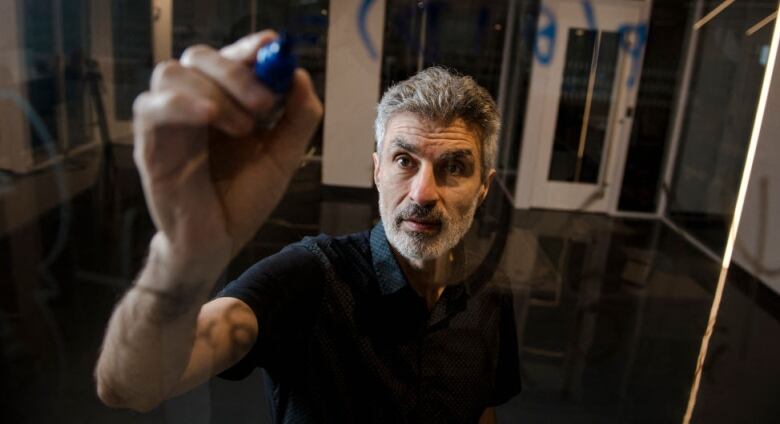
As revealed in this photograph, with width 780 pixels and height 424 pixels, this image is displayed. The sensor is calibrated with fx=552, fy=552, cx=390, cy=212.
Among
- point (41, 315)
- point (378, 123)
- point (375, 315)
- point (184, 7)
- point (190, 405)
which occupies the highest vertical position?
point (184, 7)

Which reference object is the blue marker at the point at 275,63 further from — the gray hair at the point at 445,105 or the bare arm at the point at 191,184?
the gray hair at the point at 445,105

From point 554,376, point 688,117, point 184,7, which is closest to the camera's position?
point 184,7

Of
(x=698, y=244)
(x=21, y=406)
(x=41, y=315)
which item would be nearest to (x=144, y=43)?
(x=41, y=315)

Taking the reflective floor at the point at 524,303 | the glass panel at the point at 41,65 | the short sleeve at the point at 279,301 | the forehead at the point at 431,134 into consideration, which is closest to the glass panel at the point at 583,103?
the reflective floor at the point at 524,303

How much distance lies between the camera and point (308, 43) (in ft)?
2.26

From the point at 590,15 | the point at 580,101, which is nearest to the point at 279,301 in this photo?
the point at 590,15

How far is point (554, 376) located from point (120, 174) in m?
1.55

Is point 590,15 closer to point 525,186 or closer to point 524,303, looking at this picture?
point 525,186

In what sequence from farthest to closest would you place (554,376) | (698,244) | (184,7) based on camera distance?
(698,244) → (554,376) → (184,7)

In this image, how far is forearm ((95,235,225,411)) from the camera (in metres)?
0.39

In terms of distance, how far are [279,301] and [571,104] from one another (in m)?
1.54

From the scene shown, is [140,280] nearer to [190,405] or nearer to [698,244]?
[190,405]

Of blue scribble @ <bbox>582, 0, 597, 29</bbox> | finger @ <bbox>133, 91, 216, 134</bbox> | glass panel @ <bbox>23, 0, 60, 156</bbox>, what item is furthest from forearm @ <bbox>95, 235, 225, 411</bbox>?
blue scribble @ <bbox>582, 0, 597, 29</bbox>

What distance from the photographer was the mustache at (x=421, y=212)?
646 mm
